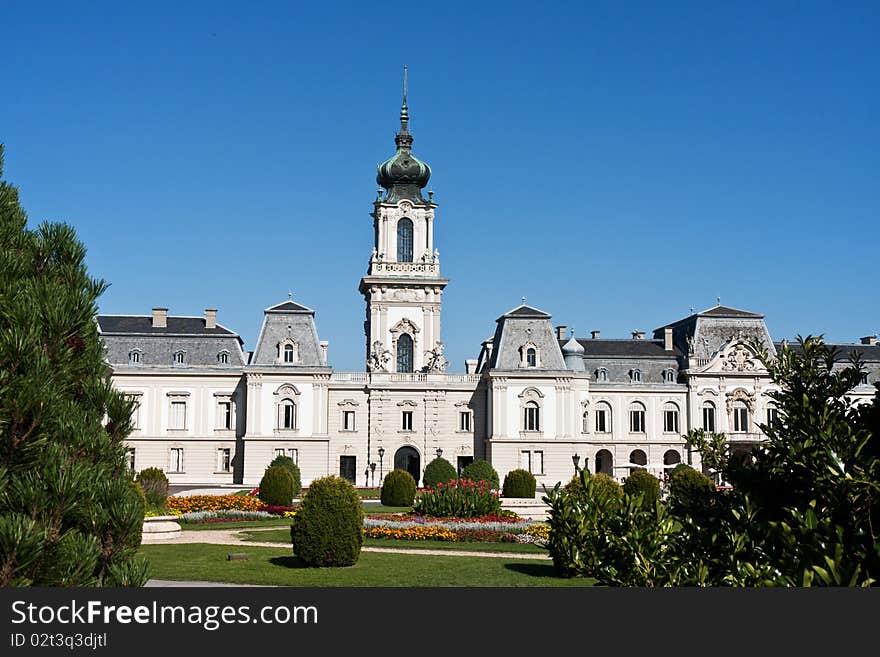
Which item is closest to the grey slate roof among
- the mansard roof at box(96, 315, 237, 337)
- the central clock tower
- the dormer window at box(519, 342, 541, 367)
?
the mansard roof at box(96, 315, 237, 337)

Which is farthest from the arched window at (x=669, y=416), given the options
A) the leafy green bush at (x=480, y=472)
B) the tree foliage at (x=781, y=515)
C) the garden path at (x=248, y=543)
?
the tree foliage at (x=781, y=515)

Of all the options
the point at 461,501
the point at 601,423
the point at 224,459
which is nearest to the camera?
the point at 461,501

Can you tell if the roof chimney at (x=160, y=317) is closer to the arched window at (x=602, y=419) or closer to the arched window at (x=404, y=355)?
the arched window at (x=404, y=355)

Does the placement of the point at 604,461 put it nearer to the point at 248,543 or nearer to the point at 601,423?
the point at 601,423

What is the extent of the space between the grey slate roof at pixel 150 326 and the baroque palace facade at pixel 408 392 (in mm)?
122

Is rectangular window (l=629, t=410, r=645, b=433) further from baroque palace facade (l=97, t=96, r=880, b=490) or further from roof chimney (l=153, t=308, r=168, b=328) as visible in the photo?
roof chimney (l=153, t=308, r=168, b=328)

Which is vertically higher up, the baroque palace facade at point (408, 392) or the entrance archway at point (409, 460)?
the baroque palace facade at point (408, 392)

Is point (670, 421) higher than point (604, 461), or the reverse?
point (670, 421)

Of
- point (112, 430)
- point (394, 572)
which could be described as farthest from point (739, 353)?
point (112, 430)

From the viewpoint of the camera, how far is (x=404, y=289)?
59656 millimetres

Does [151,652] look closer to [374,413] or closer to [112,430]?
[112,430]

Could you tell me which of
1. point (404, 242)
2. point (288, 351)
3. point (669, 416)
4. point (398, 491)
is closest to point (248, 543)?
point (398, 491)

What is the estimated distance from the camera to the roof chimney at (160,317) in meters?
58.3

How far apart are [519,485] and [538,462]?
17.1 m
